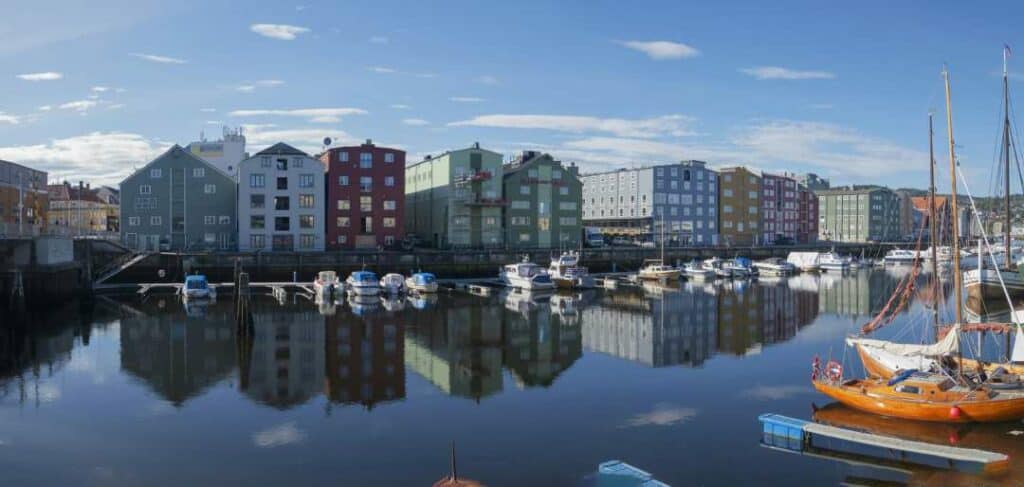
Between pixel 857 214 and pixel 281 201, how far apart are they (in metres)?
134

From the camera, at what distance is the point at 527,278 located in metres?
66.1

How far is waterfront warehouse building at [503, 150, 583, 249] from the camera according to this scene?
93950 mm

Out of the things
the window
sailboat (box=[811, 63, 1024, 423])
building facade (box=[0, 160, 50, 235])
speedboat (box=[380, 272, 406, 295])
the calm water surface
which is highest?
building facade (box=[0, 160, 50, 235])

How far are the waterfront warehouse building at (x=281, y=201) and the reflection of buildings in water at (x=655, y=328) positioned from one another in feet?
117

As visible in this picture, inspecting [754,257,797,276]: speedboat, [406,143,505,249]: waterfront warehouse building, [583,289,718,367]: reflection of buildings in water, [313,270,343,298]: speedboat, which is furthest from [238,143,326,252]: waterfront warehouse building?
[754,257,797,276]: speedboat

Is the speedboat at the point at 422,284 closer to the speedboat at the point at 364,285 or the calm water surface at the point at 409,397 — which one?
the speedboat at the point at 364,285

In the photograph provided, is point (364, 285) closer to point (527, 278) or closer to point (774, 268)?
point (527, 278)

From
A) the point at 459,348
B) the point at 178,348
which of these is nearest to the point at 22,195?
the point at 178,348

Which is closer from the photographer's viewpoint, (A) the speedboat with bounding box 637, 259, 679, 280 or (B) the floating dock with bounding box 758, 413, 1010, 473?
(B) the floating dock with bounding box 758, 413, 1010, 473

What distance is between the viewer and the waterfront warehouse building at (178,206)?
7838 cm

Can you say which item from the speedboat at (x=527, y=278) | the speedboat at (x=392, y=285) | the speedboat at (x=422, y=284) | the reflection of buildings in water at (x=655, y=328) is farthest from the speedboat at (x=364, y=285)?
the reflection of buildings in water at (x=655, y=328)

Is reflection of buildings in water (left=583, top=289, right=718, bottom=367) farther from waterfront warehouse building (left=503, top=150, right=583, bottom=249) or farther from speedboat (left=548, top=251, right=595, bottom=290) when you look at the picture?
waterfront warehouse building (left=503, top=150, right=583, bottom=249)

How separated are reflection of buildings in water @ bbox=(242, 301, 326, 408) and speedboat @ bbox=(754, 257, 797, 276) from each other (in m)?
62.8

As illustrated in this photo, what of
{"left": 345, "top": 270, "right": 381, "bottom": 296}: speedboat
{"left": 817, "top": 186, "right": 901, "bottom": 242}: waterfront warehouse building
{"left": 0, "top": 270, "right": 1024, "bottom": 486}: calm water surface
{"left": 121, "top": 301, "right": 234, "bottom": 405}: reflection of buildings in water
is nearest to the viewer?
{"left": 0, "top": 270, "right": 1024, "bottom": 486}: calm water surface
